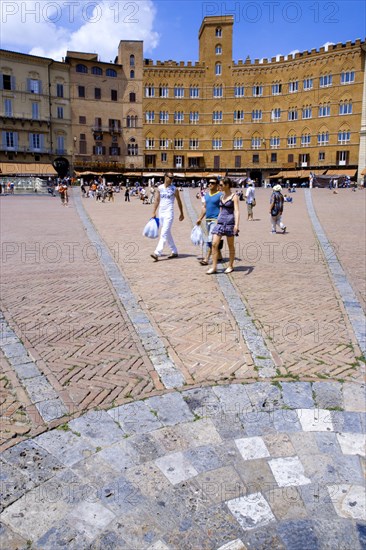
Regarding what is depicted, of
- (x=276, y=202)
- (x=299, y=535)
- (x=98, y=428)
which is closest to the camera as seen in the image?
(x=299, y=535)

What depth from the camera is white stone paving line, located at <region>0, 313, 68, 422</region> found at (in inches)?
146

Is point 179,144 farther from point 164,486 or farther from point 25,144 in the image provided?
point 164,486

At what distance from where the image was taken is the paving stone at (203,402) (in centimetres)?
372

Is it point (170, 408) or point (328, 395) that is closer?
point (170, 408)

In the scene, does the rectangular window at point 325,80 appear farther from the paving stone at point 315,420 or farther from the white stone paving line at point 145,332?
the paving stone at point 315,420

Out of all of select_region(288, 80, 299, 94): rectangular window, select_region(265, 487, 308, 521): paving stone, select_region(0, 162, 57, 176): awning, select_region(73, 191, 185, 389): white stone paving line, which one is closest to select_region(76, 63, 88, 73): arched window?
select_region(0, 162, 57, 176): awning

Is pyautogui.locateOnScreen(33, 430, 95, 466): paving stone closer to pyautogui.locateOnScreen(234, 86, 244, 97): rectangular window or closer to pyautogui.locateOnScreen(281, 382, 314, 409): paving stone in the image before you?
pyautogui.locateOnScreen(281, 382, 314, 409): paving stone

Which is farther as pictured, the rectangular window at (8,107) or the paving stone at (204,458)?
the rectangular window at (8,107)

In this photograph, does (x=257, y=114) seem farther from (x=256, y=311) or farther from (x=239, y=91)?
(x=256, y=311)

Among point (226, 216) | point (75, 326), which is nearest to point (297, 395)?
point (75, 326)

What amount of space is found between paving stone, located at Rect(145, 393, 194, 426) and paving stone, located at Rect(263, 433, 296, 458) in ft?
2.02

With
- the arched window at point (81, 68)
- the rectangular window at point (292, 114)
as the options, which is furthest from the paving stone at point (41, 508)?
the arched window at point (81, 68)

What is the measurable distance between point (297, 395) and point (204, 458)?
118cm

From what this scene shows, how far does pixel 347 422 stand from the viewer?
3586 millimetres
